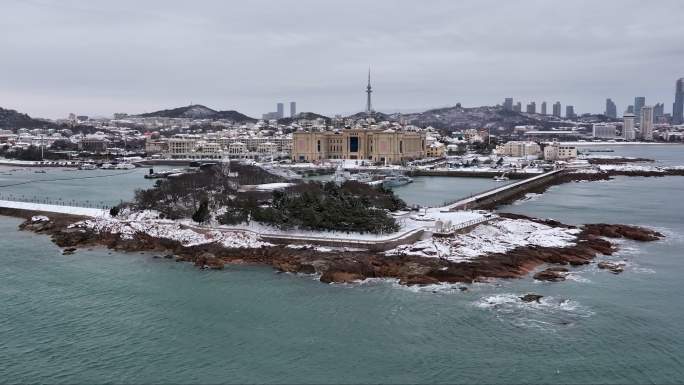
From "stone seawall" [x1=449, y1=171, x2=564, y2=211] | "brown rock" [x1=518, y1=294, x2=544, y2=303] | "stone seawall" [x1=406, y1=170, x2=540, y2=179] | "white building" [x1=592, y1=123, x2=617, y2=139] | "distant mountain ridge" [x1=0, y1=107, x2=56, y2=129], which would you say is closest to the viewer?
"brown rock" [x1=518, y1=294, x2=544, y2=303]

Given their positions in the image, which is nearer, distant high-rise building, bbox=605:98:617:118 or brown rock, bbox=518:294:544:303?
brown rock, bbox=518:294:544:303

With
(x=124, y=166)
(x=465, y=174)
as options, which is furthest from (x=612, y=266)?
(x=124, y=166)

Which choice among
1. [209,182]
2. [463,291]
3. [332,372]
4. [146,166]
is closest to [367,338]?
[332,372]

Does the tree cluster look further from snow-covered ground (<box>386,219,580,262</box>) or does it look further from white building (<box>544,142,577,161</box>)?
white building (<box>544,142,577,161</box>)

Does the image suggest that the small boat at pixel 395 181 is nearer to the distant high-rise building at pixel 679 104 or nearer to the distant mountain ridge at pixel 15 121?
the distant mountain ridge at pixel 15 121

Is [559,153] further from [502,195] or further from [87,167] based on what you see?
[87,167]

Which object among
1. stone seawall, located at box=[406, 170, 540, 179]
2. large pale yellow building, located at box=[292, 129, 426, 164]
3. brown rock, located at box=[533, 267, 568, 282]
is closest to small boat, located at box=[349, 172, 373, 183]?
stone seawall, located at box=[406, 170, 540, 179]
